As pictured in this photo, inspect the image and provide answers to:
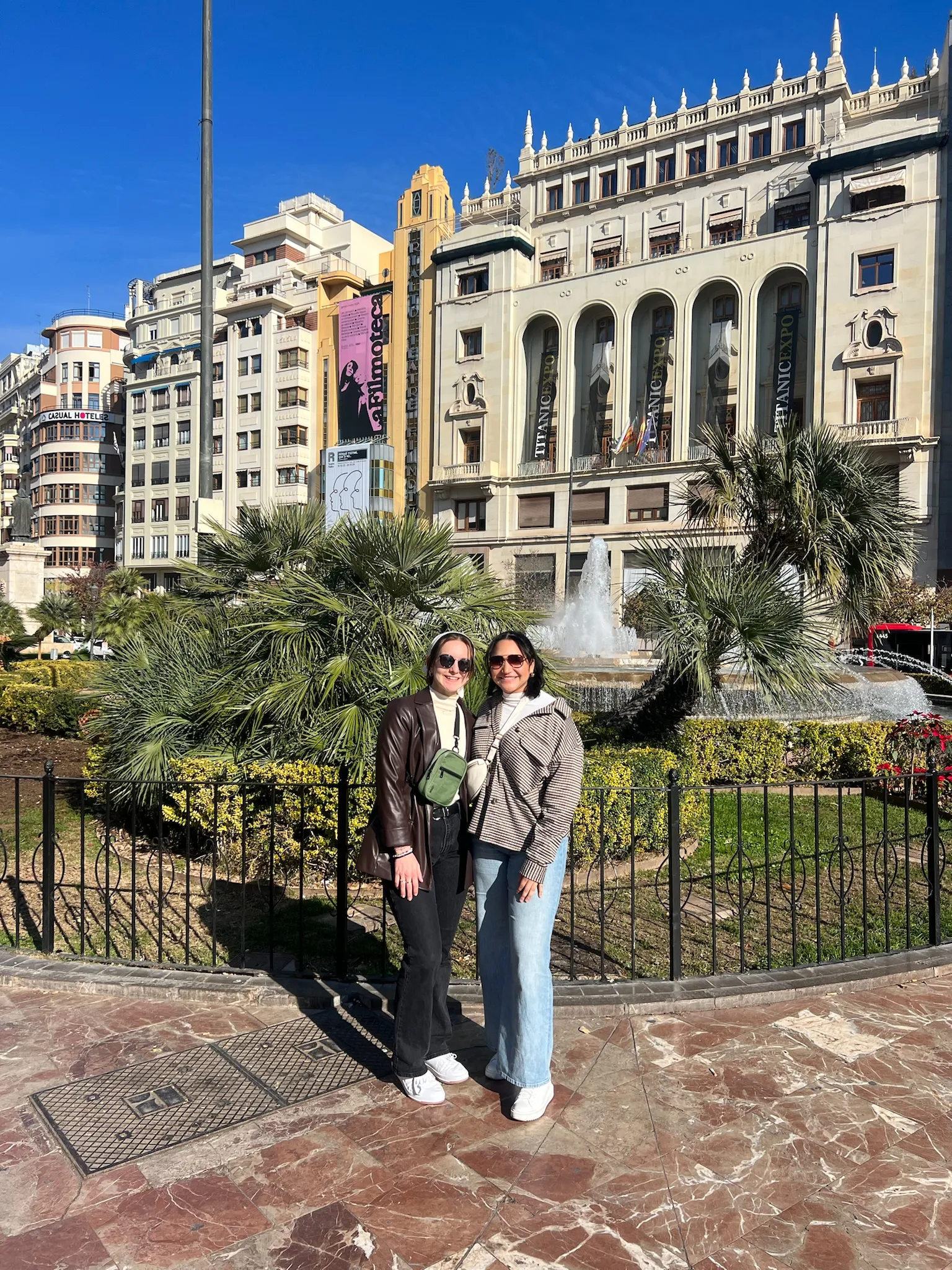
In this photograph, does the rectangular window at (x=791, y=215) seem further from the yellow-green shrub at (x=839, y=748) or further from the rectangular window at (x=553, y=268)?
the yellow-green shrub at (x=839, y=748)

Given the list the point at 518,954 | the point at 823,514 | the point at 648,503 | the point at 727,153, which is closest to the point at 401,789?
the point at 518,954

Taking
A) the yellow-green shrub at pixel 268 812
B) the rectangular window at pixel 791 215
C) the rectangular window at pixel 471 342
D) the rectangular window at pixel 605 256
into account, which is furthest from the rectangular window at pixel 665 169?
the yellow-green shrub at pixel 268 812

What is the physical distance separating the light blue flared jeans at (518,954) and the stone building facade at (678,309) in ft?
108

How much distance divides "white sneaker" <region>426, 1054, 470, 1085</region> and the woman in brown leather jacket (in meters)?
0.06

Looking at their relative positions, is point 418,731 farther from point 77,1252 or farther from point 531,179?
point 531,179

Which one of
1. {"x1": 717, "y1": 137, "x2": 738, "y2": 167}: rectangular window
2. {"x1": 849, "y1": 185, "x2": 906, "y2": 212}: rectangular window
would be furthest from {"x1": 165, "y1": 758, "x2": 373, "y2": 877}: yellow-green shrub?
{"x1": 717, "y1": 137, "x2": 738, "y2": 167}: rectangular window

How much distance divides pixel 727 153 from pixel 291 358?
29777mm

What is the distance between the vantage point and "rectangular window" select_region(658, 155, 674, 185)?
154 feet

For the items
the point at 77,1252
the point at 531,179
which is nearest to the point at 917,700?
the point at 77,1252

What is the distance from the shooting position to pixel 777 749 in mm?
11438

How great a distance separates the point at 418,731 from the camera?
3471 mm

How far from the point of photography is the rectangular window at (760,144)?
144 ft

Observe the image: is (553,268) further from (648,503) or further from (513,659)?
(513,659)

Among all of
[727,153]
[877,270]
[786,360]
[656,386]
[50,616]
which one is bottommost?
[50,616]
